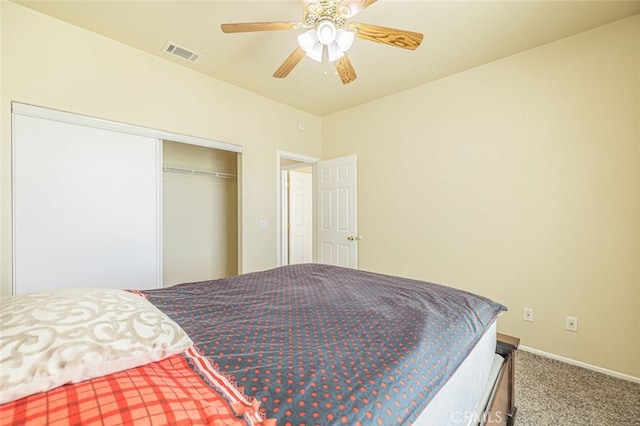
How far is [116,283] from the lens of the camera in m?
2.42

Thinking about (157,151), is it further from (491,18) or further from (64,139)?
(491,18)

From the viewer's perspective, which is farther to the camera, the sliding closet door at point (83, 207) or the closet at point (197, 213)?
the closet at point (197, 213)

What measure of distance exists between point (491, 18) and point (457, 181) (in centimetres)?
144

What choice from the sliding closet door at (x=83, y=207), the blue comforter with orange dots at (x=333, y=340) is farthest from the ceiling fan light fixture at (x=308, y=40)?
the sliding closet door at (x=83, y=207)

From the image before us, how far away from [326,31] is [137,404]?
1.97 m

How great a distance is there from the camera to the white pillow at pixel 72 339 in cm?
56

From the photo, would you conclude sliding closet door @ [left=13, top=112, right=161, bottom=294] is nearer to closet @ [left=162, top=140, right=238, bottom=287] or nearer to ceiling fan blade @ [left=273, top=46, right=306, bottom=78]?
closet @ [left=162, top=140, right=238, bottom=287]

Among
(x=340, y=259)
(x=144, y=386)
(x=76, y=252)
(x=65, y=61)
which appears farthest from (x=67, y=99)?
(x=340, y=259)

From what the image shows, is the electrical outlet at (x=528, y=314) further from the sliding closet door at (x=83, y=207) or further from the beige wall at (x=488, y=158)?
the sliding closet door at (x=83, y=207)

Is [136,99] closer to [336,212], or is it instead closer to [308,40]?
[308,40]

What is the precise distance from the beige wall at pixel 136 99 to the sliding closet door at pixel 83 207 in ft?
0.29

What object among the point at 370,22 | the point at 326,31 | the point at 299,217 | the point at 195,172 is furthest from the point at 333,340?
the point at 299,217

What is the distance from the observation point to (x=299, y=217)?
562 centimetres

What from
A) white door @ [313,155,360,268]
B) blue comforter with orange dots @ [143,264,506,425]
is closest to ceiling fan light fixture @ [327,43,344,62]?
blue comforter with orange dots @ [143,264,506,425]
